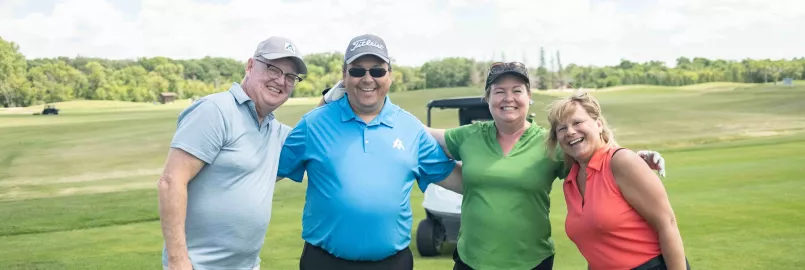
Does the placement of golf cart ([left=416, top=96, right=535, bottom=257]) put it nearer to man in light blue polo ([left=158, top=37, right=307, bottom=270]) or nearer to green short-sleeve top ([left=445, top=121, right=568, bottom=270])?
green short-sleeve top ([left=445, top=121, right=568, bottom=270])

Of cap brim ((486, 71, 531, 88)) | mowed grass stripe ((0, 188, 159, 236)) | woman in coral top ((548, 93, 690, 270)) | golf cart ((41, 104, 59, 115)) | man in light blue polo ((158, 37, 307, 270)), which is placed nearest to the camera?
woman in coral top ((548, 93, 690, 270))

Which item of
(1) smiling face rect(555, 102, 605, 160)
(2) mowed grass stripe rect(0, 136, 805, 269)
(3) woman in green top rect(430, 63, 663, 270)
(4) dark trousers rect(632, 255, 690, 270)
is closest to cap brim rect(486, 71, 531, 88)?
(3) woman in green top rect(430, 63, 663, 270)

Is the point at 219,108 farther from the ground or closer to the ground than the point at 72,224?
farther from the ground

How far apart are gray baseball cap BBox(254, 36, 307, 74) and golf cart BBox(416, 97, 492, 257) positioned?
150 inches

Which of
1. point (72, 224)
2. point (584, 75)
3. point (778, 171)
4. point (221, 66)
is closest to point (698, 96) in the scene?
point (584, 75)

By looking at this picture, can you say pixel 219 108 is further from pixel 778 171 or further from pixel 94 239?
pixel 778 171

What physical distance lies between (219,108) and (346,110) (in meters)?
0.63

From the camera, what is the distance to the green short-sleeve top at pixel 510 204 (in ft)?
11.4

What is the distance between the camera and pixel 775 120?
37.9 metres

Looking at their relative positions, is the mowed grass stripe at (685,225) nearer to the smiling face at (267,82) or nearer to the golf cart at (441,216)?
the golf cart at (441,216)

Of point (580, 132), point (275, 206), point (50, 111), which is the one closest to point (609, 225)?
point (580, 132)

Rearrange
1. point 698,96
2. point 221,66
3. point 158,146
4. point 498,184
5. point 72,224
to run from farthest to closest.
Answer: point 221,66, point 698,96, point 158,146, point 72,224, point 498,184

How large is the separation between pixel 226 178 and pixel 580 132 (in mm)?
1579

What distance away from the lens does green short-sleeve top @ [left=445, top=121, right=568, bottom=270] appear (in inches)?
137
